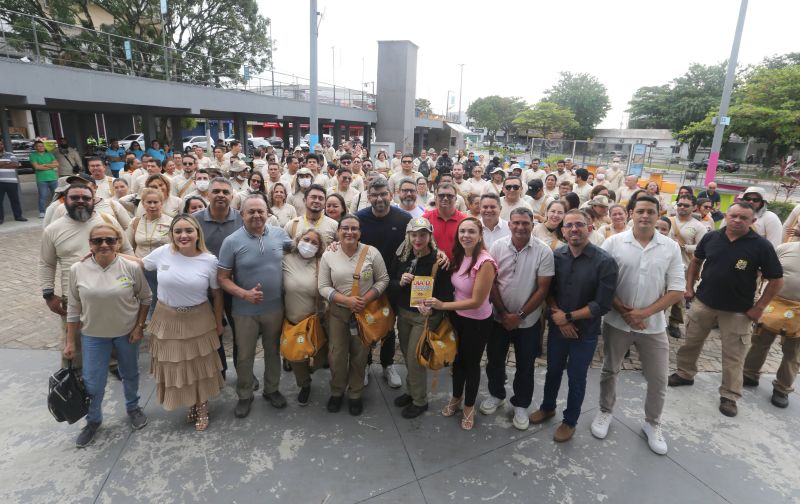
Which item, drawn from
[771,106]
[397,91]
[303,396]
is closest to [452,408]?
[303,396]

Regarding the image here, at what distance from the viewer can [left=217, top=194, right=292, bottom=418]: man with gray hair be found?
3.47 metres

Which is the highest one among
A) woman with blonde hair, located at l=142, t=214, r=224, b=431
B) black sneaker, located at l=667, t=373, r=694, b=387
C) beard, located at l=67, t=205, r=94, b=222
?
beard, located at l=67, t=205, r=94, b=222

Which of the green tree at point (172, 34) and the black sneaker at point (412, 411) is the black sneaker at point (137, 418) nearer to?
the black sneaker at point (412, 411)

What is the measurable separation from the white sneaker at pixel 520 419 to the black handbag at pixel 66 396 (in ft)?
11.8

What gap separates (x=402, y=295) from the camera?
142 inches

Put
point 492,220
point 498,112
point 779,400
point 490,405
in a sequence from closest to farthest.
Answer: point 490,405
point 779,400
point 492,220
point 498,112

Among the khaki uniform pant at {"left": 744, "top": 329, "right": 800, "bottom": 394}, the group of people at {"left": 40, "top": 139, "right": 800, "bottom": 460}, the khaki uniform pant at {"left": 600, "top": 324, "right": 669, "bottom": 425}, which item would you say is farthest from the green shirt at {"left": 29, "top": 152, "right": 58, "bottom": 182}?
the khaki uniform pant at {"left": 744, "top": 329, "right": 800, "bottom": 394}

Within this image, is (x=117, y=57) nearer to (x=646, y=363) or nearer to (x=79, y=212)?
(x=79, y=212)

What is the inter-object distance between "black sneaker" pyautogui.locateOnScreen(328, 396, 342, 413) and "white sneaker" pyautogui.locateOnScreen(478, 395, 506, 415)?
1332 millimetres

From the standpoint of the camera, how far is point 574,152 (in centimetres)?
2197

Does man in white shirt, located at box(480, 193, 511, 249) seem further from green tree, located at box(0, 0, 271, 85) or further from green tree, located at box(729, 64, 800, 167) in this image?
green tree, located at box(729, 64, 800, 167)

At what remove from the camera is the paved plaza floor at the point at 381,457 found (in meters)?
3.04

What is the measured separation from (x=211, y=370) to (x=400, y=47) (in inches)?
1075

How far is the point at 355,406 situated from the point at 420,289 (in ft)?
4.55
